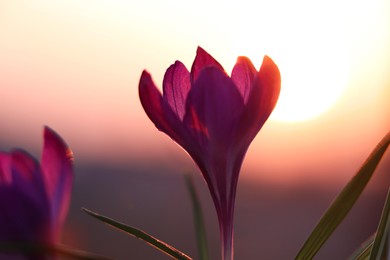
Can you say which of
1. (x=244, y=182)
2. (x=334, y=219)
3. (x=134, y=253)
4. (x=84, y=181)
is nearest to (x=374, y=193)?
(x=134, y=253)

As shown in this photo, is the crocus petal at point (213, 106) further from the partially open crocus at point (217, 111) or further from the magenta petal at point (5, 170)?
the magenta petal at point (5, 170)

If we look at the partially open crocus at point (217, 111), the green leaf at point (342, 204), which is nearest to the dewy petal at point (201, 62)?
the partially open crocus at point (217, 111)

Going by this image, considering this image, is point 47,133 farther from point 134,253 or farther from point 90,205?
point 90,205

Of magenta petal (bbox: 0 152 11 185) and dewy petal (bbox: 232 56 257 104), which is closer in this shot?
magenta petal (bbox: 0 152 11 185)

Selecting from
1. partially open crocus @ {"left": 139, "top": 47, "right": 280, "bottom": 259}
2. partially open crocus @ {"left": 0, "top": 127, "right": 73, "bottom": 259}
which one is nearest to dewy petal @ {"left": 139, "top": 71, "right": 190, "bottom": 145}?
partially open crocus @ {"left": 139, "top": 47, "right": 280, "bottom": 259}

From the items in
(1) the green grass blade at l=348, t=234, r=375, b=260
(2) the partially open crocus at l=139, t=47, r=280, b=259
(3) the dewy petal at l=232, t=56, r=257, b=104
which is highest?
(3) the dewy petal at l=232, t=56, r=257, b=104

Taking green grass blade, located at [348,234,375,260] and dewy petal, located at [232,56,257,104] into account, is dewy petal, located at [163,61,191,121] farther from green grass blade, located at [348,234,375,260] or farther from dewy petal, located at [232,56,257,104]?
green grass blade, located at [348,234,375,260]
